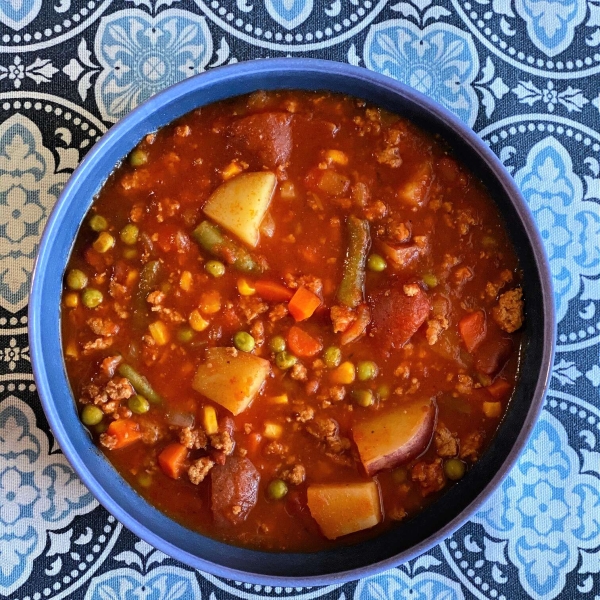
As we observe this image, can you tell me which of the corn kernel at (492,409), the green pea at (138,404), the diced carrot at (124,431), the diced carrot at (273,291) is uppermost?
the diced carrot at (273,291)

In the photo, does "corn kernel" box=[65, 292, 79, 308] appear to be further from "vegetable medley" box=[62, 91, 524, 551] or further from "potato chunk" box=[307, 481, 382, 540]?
"potato chunk" box=[307, 481, 382, 540]

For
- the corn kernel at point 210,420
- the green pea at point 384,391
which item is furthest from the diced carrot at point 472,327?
the corn kernel at point 210,420

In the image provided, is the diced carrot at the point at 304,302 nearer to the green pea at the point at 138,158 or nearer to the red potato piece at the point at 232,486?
the red potato piece at the point at 232,486

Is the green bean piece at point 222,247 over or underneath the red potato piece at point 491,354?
over

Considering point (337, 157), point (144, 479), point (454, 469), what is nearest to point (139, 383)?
point (144, 479)

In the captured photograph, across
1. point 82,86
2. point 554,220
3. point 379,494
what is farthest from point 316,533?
point 82,86

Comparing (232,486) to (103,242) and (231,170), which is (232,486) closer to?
(103,242)
